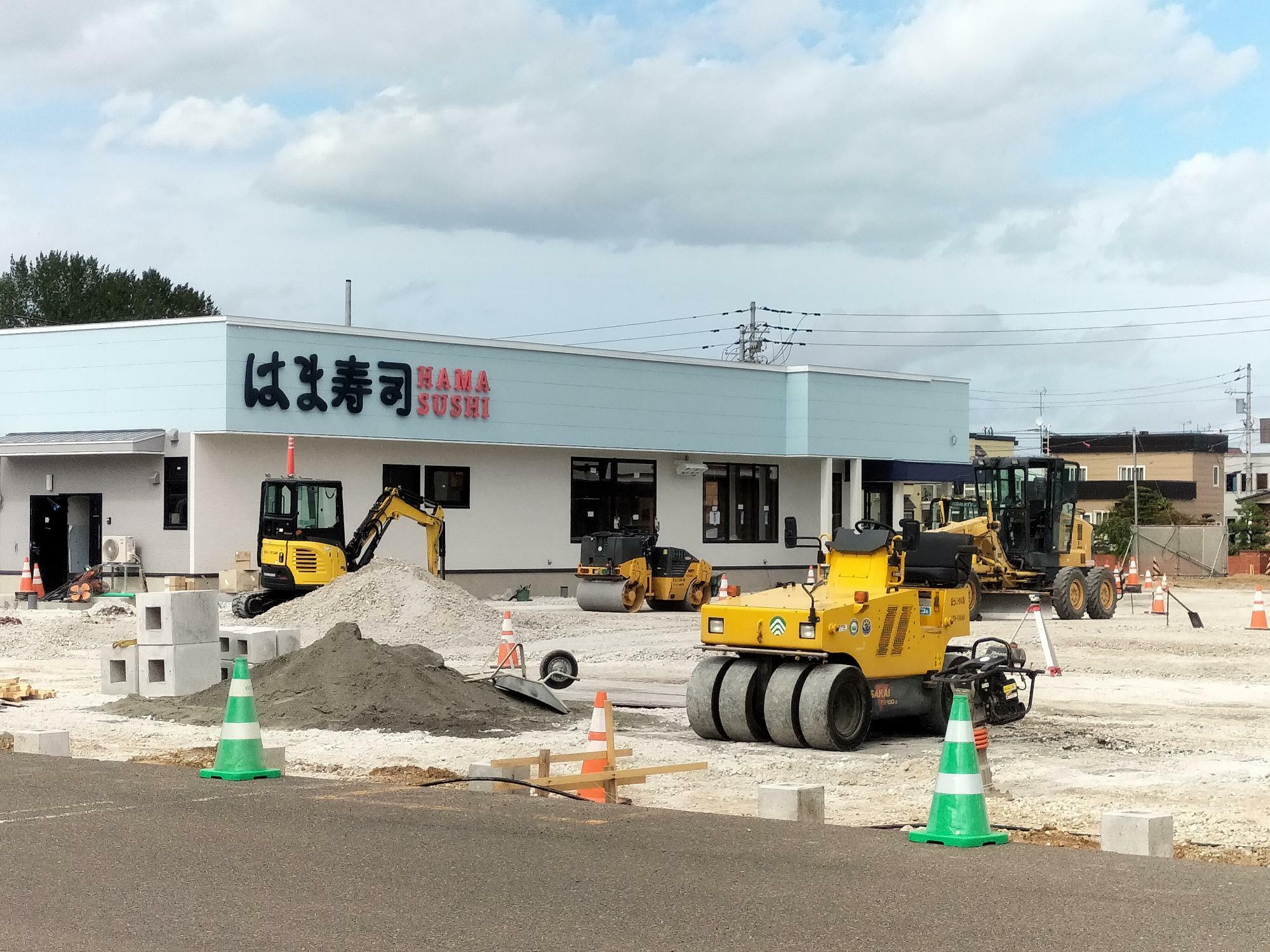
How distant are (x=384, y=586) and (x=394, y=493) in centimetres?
372

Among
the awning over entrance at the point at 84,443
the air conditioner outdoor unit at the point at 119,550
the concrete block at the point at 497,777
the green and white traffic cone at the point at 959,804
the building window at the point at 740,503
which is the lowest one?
the concrete block at the point at 497,777

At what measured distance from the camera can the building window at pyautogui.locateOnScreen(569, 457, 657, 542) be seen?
43688mm

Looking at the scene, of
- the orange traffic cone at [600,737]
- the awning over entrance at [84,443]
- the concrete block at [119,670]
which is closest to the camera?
the orange traffic cone at [600,737]

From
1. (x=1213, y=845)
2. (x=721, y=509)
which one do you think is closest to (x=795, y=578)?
(x=721, y=509)

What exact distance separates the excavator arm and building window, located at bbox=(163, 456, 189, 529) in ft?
16.2

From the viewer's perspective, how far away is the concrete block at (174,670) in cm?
1869

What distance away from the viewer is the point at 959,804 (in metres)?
9.27

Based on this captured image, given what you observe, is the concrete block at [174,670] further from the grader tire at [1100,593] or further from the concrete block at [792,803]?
the grader tire at [1100,593]

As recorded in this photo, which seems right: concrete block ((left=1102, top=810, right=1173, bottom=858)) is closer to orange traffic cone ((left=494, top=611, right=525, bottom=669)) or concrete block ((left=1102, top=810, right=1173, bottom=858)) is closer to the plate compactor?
orange traffic cone ((left=494, top=611, right=525, bottom=669))

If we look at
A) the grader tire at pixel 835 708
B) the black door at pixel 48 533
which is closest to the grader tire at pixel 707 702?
the grader tire at pixel 835 708

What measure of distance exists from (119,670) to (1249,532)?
66180mm

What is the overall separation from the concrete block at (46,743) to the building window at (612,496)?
29164 mm

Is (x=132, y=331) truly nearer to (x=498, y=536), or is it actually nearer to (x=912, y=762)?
(x=498, y=536)

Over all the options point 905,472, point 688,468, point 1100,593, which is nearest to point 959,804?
point 1100,593
